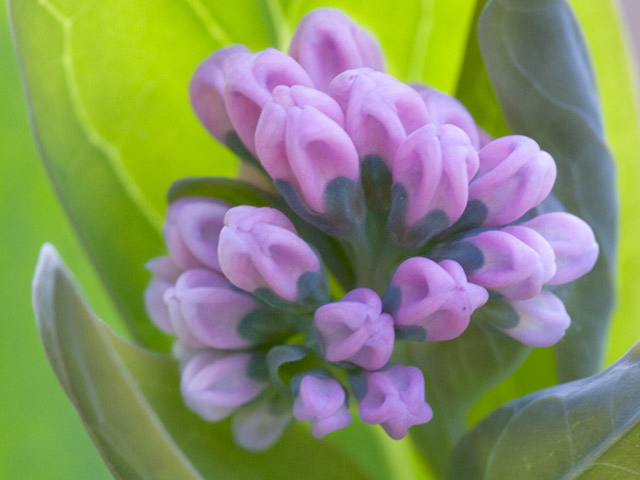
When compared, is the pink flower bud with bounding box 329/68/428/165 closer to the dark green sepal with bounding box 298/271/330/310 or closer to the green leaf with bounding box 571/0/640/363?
the dark green sepal with bounding box 298/271/330/310

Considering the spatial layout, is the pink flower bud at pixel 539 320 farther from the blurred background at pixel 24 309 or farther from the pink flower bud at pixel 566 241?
the blurred background at pixel 24 309

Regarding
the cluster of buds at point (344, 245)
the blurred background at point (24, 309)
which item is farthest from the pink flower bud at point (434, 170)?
the blurred background at point (24, 309)

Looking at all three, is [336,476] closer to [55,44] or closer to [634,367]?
[634,367]

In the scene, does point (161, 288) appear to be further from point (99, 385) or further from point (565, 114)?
point (565, 114)

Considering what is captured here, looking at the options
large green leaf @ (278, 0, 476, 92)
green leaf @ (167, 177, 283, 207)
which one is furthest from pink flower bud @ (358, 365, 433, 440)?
large green leaf @ (278, 0, 476, 92)

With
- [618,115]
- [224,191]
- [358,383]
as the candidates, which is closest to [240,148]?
[224,191]

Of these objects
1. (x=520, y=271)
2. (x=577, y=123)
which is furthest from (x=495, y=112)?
(x=520, y=271)

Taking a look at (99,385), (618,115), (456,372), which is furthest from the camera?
(618,115)
